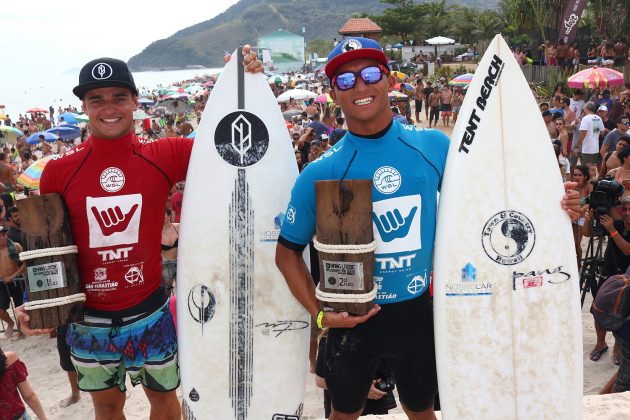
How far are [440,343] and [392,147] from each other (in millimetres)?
885

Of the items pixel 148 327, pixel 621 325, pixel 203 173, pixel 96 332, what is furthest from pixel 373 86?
pixel 621 325

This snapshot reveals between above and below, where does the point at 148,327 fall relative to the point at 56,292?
below

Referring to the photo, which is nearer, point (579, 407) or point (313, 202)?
point (313, 202)

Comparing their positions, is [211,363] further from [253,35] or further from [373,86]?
[253,35]

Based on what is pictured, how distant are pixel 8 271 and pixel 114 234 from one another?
145 inches

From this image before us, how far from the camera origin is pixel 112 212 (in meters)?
2.46

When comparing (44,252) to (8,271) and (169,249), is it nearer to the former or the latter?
(169,249)

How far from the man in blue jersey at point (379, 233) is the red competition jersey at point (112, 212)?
628 mm

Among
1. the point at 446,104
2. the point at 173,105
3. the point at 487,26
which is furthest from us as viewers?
the point at 487,26

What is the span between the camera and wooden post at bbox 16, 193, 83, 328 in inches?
93.9

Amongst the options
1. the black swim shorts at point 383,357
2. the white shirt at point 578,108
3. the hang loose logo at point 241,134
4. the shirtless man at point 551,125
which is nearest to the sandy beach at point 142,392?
the black swim shorts at point 383,357

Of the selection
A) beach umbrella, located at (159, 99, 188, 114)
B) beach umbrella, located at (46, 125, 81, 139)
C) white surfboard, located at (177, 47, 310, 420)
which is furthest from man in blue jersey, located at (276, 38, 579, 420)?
beach umbrella, located at (159, 99, 188, 114)

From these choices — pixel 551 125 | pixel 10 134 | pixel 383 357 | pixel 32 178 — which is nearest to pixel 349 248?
pixel 383 357

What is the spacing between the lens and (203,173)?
9.39ft
